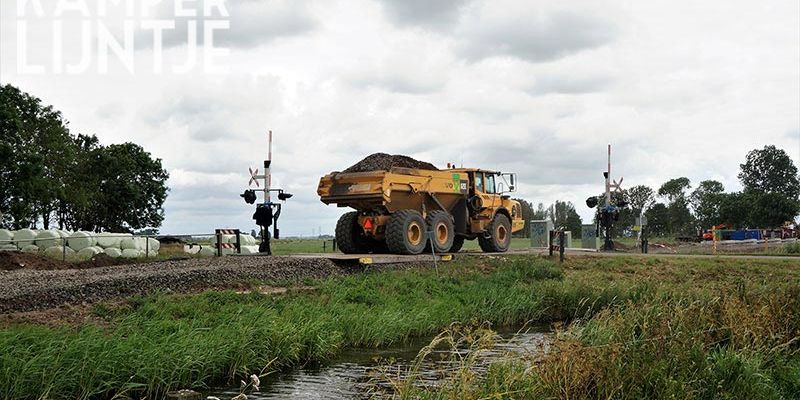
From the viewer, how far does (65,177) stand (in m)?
49.5

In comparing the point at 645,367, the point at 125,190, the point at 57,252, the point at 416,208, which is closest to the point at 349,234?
the point at 416,208

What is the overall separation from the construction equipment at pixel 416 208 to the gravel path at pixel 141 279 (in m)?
2.96

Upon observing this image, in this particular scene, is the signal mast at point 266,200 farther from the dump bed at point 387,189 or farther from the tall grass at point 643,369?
the tall grass at point 643,369

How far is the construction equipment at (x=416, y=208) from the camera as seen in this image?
909 inches

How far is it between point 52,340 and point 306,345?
12.7ft

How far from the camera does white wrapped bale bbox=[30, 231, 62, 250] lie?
30.0m

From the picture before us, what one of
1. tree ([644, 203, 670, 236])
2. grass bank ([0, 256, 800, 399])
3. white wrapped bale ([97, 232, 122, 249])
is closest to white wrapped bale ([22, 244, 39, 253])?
white wrapped bale ([97, 232, 122, 249])

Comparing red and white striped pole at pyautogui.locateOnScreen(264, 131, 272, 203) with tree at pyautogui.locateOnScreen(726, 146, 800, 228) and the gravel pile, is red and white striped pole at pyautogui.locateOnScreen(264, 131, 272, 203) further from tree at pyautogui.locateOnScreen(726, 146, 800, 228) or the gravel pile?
tree at pyautogui.locateOnScreen(726, 146, 800, 228)

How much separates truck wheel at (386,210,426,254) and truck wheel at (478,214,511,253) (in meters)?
4.26

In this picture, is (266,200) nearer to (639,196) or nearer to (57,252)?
(57,252)

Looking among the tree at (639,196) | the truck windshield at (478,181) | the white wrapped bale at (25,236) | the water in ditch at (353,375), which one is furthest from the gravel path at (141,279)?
the tree at (639,196)

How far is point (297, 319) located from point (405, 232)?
9.77m

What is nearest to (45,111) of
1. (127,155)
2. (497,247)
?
(127,155)

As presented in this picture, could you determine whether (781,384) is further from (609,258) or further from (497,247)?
(497,247)
